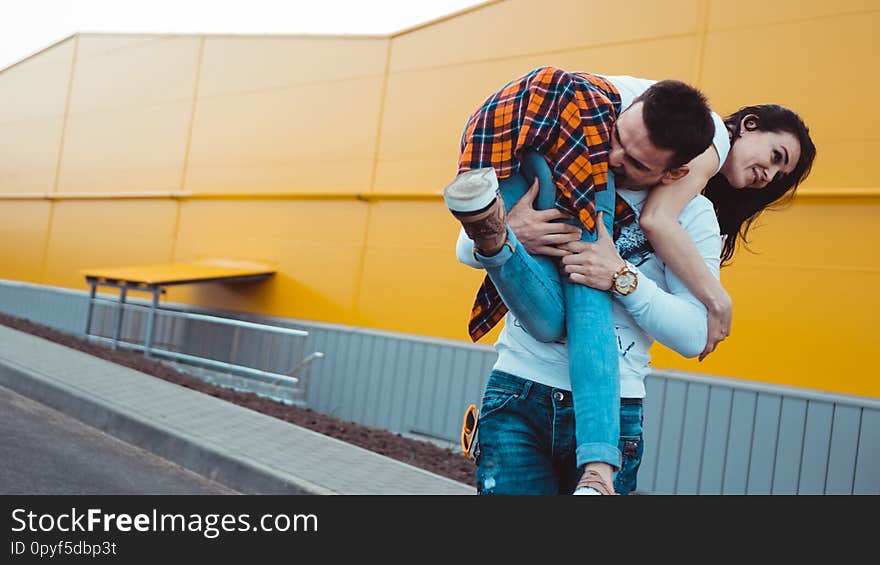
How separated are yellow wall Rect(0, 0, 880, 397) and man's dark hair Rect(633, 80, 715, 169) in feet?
20.4

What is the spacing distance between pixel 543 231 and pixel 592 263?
127 millimetres

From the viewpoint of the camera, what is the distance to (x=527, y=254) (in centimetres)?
188

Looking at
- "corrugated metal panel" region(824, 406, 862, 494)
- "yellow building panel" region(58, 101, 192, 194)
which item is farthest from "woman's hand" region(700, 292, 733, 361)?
"yellow building panel" region(58, 101, 192, 194)

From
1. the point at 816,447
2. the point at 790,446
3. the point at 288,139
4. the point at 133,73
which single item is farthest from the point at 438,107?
the point at 133,73

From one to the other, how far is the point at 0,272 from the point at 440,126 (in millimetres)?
12860

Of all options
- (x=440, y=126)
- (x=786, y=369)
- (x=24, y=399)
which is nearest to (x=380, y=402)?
Result: (x=440, y=126)

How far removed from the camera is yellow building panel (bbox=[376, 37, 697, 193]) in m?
9.66

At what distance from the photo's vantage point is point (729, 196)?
2346 mm

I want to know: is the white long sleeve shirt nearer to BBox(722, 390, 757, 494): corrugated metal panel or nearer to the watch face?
the watch face

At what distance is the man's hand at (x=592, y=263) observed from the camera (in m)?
1.92

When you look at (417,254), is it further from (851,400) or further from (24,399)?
(851,400)

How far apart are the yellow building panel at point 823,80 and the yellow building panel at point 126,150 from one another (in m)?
9.74

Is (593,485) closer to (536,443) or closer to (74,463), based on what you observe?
Answer: (536,443)

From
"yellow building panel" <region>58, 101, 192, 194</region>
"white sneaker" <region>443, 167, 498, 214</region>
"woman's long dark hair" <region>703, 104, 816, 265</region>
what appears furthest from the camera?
"yellow building panel" <region>58, 101, 192, 194</region>
